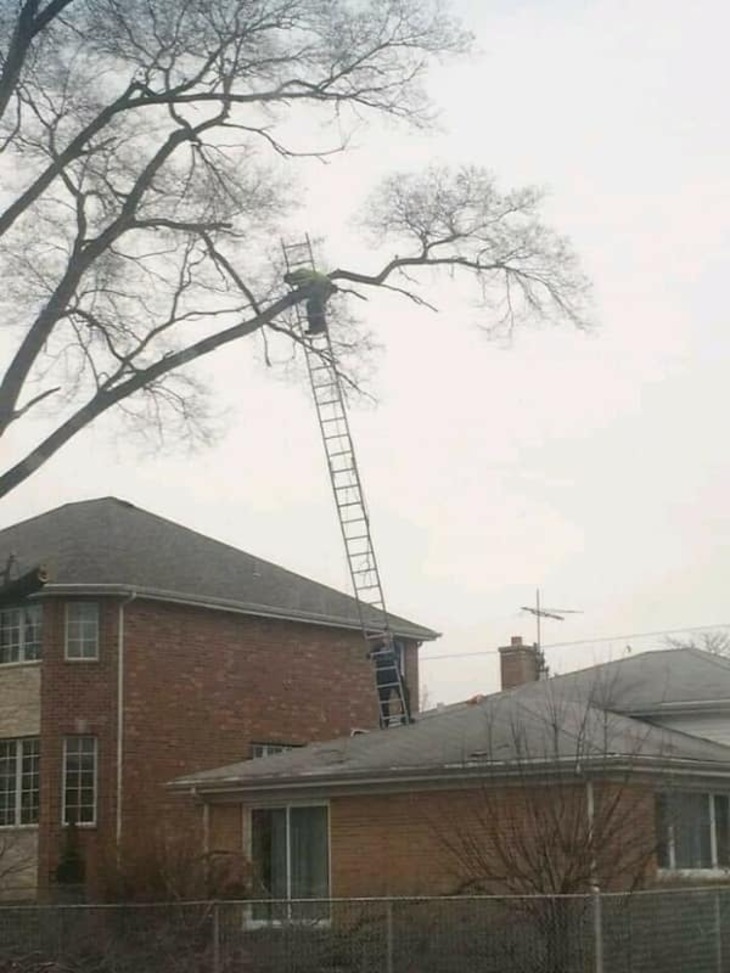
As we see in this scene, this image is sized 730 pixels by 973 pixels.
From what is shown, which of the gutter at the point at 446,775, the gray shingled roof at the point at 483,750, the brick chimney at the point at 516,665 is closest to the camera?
the gutter at the point at 446,775

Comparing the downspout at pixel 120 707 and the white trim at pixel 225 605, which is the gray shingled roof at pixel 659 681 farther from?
the downspout at pixel 120 707

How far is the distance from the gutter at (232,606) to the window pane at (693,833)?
1250 centimetres

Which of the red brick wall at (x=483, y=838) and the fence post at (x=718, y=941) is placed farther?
the red brick wall at (x=483, y=838)

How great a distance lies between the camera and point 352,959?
1535 centimetres

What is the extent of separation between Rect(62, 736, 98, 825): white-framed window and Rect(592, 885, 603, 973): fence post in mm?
17601

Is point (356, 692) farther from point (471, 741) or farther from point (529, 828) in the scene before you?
point (529, 828)

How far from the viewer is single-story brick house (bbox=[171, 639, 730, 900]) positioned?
17.5 metres

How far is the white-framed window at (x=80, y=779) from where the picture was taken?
2969 cm

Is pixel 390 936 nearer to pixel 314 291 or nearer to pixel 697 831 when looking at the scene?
pixel 697 831

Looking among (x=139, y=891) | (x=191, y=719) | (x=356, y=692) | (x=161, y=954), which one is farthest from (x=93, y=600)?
(x=161, y=954)

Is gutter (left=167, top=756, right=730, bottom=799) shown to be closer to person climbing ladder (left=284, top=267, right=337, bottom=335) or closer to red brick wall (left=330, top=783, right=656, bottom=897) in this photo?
red brick wall (left=330, top=783, right=656, bottom=897)

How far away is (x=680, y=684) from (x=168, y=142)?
13824 millimetres

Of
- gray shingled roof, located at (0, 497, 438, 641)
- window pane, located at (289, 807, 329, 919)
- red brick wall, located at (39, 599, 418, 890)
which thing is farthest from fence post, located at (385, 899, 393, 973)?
gray shingled roof, located at (0, 497, 438, 641)

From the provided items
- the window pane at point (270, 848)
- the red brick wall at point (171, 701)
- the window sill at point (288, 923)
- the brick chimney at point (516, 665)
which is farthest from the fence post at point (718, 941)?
the brick chimney at point (516, 665)
